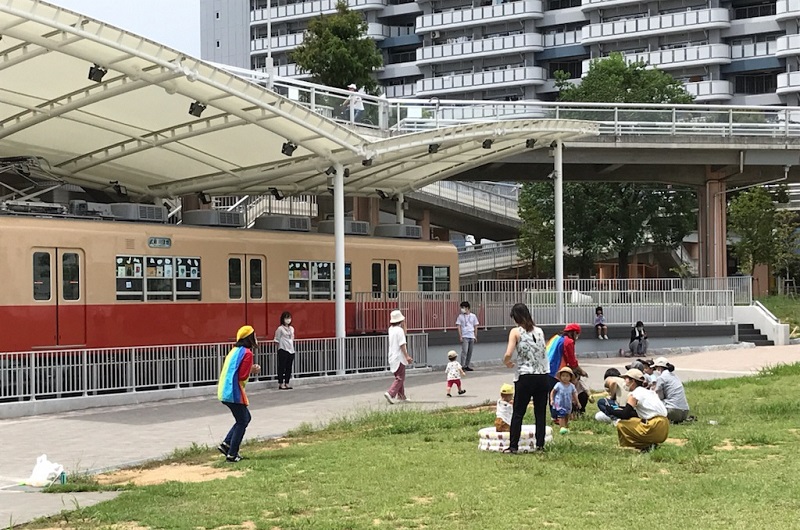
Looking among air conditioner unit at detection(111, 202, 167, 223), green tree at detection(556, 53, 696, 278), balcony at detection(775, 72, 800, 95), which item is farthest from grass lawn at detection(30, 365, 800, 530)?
balcony at detection(775, 72, 800, 95)

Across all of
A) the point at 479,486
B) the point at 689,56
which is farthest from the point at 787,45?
the point at 479,486

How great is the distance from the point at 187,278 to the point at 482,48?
62790mm

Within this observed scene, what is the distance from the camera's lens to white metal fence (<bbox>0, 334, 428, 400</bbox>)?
62.0ft

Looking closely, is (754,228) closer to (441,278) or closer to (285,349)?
(441,278)

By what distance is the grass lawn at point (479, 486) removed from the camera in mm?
9164

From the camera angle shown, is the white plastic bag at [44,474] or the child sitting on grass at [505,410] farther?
the child sitting on grass at [505,410]

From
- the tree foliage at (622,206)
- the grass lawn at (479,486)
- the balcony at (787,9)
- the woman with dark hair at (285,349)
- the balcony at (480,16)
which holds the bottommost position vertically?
the grass lawn at (479,486)

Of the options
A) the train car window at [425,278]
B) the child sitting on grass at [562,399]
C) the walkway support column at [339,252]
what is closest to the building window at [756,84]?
the train car window at [425,278]

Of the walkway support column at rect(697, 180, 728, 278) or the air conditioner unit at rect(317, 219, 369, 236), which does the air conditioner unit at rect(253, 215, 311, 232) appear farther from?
the walkway support column at rect(697, 180, 728, 278)

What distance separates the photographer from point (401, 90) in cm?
8956

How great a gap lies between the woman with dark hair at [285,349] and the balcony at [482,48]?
62.7 m

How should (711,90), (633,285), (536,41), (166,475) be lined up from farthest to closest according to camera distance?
(536,41) → (711,90) → (633,285) → (166,475)

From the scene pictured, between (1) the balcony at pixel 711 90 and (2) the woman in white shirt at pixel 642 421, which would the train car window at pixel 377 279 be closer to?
(2) the woman in white shirt at pixel 642 421

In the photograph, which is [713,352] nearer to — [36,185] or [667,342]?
[667,342]
